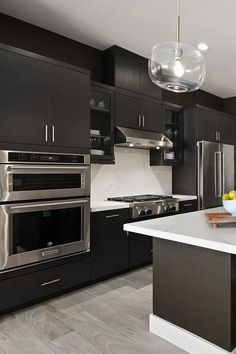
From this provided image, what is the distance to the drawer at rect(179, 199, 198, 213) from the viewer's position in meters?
4.30

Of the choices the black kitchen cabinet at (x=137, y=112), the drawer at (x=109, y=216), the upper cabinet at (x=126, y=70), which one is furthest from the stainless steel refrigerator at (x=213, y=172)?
the drawer at (x=109, y=216)

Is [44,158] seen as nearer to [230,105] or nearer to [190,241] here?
[190,241]

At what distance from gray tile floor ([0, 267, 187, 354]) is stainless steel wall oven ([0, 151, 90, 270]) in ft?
1.54

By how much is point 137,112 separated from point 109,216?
5.14ft

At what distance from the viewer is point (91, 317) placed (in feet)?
8.19

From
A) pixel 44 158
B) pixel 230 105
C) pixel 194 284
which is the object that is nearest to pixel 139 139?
pixel 44 158

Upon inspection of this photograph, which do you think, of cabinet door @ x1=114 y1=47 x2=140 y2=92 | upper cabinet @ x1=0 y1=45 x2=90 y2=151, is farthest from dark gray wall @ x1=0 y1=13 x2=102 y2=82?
upper cabinet @ x1=0 y1=45 x2=90 y2=151

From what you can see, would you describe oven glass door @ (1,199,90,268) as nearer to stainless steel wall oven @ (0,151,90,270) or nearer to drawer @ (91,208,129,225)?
stainless steel wall oven @ (0,151,90,270)

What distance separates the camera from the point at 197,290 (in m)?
1.92

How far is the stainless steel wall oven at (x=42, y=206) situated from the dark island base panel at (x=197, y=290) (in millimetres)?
1099

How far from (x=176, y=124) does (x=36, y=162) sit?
284 centimetres

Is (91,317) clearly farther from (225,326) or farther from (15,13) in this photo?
(15,13)

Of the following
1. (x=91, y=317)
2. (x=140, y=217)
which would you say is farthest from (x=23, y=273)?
(x=140, y=217)

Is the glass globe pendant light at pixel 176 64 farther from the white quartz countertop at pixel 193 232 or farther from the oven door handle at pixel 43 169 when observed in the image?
the oven door handle at pixel 43 169
